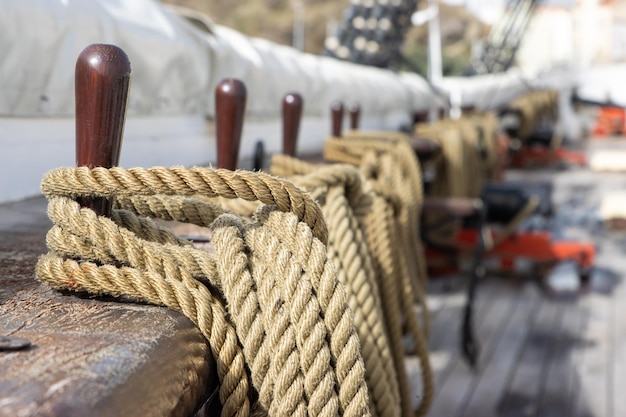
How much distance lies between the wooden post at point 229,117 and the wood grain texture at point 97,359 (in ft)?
1.03

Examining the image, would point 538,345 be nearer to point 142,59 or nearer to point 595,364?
point 595,364

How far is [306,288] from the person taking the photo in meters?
0.58

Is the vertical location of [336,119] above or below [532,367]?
above

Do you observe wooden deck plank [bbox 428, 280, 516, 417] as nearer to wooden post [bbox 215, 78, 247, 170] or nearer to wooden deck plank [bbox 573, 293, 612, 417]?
wooden deck plank [bbox 573, 293, 612, 417]

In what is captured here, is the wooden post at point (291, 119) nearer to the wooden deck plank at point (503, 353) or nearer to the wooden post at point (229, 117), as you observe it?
the wooden post at point (229, 117)

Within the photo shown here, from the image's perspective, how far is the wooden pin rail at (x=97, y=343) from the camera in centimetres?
42

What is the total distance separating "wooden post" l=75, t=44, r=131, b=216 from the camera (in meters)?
0.59

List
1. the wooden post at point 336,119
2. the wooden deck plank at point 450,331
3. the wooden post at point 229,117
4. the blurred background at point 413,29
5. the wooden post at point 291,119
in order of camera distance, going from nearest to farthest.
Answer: the wooden post at point 229,117 < the wooden post at point 291,119 < the wooden post at point 336,119 < the wooden deck plank at point 450,331 < the blurred background at point 413,29

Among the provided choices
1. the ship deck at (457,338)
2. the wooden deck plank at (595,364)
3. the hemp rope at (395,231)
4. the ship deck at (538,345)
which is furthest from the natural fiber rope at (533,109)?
the hemp rope at (395,231)

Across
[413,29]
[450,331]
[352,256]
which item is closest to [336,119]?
[352,256]

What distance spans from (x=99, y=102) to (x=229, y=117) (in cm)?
31

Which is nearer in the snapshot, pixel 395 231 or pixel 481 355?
pixel 395 231

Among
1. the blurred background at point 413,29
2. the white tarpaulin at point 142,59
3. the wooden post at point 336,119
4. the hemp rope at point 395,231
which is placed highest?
the blurred background at point 413,29

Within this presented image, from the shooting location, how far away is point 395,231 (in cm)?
136
